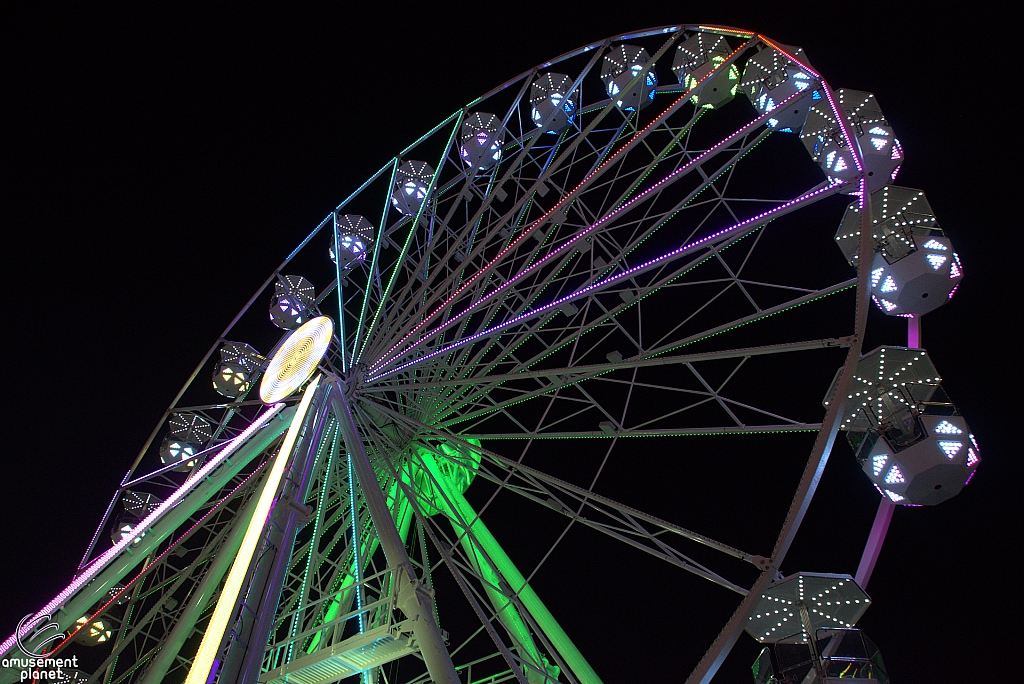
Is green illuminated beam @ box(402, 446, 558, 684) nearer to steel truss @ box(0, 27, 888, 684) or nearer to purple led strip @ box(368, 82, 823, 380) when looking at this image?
steel truss @ box(0, 27, 888, 684)

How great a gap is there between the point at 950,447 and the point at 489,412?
16.6 ft

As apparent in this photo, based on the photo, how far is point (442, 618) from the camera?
16.1 m

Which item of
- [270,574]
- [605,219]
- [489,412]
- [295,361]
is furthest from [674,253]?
[270,574]

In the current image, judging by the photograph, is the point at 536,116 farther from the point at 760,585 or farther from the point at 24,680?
the point at 24,680

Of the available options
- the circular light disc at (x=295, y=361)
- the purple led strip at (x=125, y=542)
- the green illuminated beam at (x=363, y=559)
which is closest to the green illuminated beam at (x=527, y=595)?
the green illuminated beam at (x=363, y=559)

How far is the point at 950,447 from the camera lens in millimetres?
6355

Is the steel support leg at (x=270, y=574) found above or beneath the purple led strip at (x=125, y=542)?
beneath

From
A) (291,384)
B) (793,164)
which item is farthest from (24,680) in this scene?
(793,164)

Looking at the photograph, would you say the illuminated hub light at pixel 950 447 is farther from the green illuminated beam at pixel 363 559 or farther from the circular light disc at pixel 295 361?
the circular light disc at pixel 295 361

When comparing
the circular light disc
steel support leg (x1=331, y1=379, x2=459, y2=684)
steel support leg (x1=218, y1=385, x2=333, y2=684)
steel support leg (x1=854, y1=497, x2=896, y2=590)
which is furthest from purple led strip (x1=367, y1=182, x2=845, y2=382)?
steel support leg (x1=854, y1=497, x2=896, y2=590)

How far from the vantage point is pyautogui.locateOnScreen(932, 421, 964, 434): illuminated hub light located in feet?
21.1

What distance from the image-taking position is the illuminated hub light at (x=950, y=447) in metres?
6.34

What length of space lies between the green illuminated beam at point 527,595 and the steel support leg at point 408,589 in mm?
1336

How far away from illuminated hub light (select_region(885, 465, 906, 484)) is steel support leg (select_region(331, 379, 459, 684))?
4.09 m
